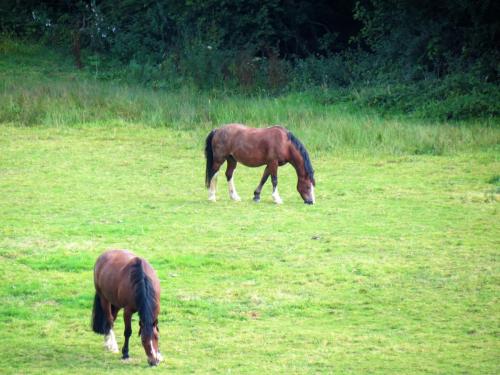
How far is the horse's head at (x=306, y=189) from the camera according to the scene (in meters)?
16.1

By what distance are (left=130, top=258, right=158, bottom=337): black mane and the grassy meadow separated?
0.58 meters

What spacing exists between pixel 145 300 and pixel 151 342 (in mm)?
434

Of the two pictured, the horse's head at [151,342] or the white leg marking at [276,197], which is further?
the white leg marking at [276,197]

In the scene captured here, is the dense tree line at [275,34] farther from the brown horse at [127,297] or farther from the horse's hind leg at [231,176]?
the brown horse at [127,297]

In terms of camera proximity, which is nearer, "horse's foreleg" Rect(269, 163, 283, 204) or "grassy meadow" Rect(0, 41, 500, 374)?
"grassy meadow" Rect(0, 41, 500, 374)

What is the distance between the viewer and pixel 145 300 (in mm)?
8602

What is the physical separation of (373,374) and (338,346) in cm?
82

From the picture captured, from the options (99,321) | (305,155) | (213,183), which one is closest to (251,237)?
(305,155)

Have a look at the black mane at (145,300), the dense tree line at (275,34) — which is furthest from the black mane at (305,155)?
the dense tree line at (275,34)

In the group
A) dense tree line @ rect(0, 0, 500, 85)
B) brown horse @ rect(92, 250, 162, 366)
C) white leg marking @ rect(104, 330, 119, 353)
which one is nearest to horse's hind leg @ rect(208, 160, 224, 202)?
brown horse @ rect(92, 250, 162, 366)

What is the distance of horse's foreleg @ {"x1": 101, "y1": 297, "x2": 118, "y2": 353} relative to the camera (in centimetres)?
941

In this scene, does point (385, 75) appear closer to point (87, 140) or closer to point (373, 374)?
point (87, 140)

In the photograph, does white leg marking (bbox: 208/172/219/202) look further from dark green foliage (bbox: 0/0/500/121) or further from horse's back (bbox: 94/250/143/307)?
dark green foliage (bbox: 0/0/500/121)

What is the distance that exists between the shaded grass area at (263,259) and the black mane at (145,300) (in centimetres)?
54
